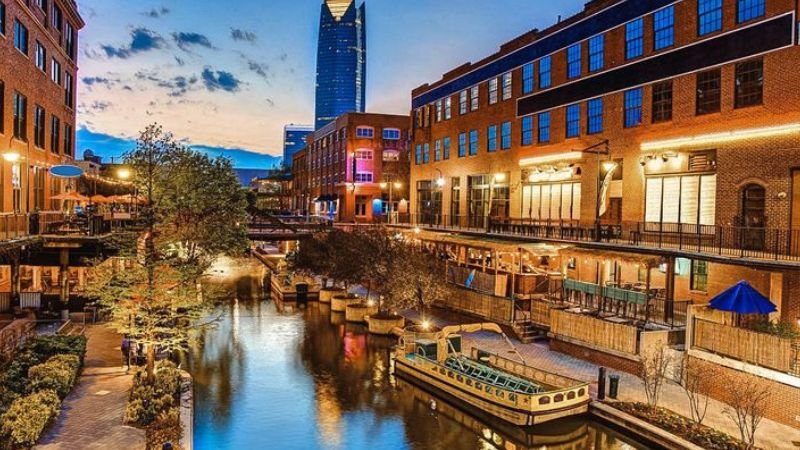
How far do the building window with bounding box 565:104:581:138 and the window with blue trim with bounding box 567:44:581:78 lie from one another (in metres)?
1.92

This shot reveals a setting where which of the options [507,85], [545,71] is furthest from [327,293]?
[545,71]

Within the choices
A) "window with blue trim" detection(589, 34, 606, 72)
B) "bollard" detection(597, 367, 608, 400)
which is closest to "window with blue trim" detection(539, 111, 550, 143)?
"window with blue trim" detection(589, 34, 606, 72)

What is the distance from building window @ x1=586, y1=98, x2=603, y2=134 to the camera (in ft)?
113

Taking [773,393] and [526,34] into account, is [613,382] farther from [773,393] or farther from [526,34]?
[526,34]

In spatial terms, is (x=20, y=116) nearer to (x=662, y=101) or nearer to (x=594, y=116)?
(x=594, y=116)

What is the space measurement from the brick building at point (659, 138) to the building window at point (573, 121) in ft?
0.36

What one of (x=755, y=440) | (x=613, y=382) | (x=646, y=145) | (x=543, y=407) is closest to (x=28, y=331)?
(x=543, y=407)

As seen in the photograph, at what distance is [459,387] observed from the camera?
2333cm

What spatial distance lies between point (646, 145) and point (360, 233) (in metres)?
19.6

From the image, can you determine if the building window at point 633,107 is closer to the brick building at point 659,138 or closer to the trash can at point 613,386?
the brick building at point 659,138

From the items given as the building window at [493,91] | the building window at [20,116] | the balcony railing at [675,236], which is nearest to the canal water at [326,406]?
the balcony railing at [675,236]

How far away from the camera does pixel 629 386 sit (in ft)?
75.0

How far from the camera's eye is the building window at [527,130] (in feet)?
134

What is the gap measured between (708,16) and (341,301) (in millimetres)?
27200
